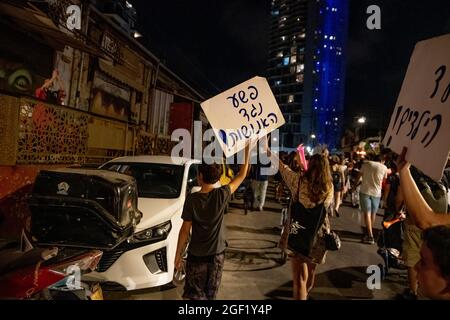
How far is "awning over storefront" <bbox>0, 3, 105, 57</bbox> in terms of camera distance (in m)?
7.18

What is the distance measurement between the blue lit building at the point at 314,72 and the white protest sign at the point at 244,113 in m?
100.0

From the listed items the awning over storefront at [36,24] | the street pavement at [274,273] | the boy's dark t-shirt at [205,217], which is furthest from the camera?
the awning over storefront at [36,24]

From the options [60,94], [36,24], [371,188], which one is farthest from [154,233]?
[60,94]

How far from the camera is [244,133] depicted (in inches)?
153

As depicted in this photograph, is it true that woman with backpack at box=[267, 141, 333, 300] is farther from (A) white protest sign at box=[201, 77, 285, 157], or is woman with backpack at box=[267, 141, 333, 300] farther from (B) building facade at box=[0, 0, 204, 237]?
(B) building facade at box=[0, 0, 204, 237]

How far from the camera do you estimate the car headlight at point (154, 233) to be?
448 cm

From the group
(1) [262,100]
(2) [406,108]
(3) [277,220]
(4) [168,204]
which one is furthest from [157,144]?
(2) [406,108]

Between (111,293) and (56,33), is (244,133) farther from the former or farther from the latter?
(56,33)

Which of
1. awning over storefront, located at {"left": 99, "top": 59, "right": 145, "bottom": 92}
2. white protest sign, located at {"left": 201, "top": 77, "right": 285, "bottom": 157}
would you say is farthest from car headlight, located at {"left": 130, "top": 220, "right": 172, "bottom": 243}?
awning over storefront, located at {"left": 99, "top": 59, "right": 145, "bottom": 92}

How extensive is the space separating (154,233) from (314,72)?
109 meters

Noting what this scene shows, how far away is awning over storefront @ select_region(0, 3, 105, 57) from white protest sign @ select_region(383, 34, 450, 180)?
7.47 m

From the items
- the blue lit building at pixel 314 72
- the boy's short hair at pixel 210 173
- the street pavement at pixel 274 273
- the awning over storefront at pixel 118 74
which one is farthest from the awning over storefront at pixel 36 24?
the blue lit building at pixel 314 72

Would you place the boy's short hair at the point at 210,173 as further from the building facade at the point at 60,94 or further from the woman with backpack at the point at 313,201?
the building facade at the point at 60,94

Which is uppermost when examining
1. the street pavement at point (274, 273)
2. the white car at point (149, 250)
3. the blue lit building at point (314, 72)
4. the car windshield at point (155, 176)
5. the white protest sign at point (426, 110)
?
the blue lit building at point (314, 72)
